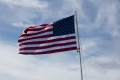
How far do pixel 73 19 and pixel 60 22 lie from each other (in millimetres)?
1539

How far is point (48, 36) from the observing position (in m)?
34.3

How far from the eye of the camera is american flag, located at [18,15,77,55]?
33306mm

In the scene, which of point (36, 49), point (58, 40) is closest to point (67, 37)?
point (58, 40)

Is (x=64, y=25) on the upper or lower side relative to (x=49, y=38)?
upper

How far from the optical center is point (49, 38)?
34188 millimetres

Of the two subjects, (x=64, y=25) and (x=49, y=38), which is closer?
(x=49, y=38)

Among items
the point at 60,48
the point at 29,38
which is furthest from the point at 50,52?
the point at 29,38

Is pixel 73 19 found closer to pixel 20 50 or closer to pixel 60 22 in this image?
pixel 60 22

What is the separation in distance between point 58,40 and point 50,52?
1682 millimetres

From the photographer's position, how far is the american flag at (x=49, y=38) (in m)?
33.3

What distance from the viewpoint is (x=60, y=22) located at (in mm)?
35062

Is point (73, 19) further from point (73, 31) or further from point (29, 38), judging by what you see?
point (29, 38)

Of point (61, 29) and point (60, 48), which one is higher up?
point (61, 29)

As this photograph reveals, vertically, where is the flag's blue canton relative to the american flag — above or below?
above
